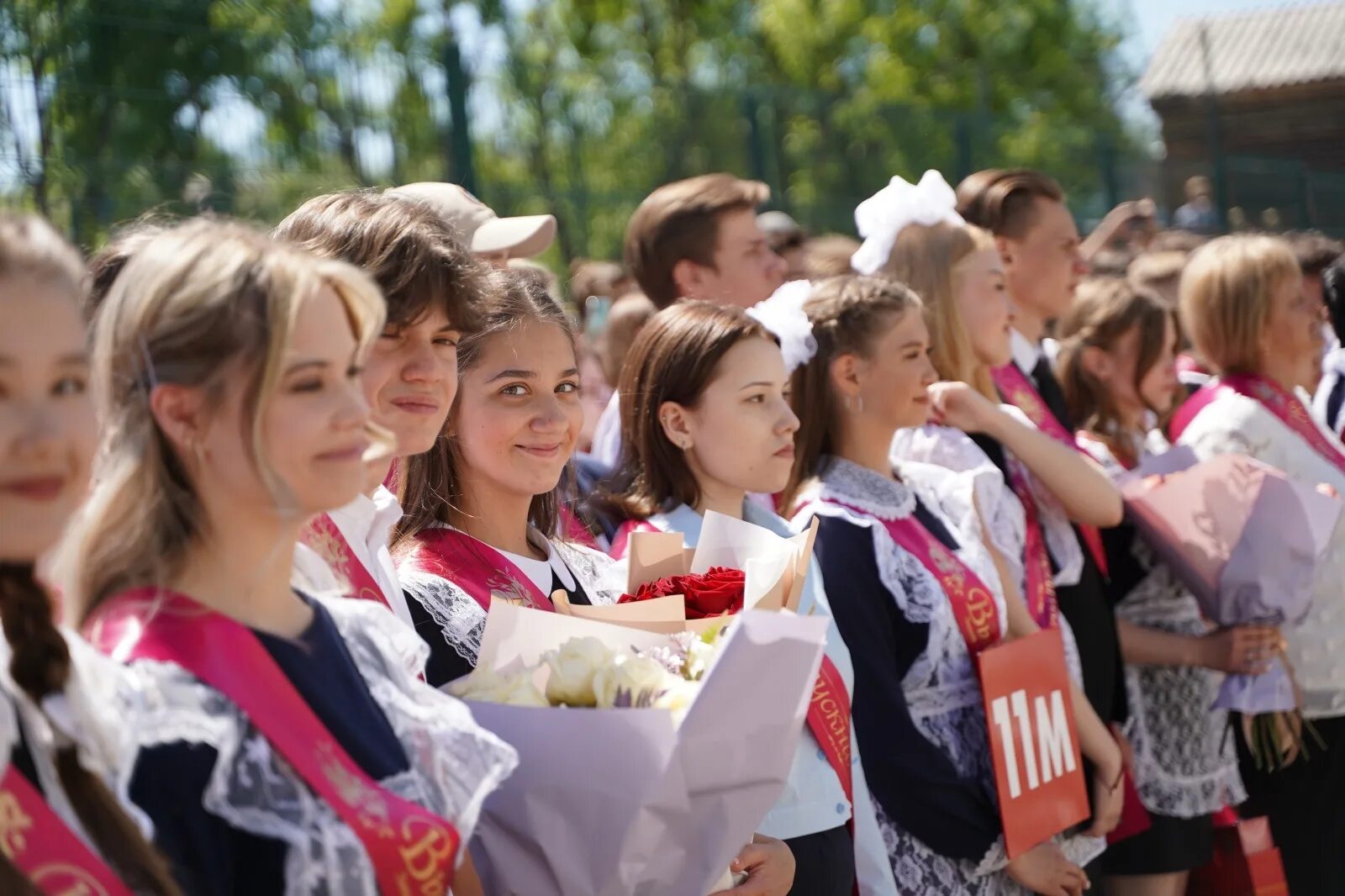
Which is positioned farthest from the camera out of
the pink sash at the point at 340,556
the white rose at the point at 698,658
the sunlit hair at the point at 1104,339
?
the sunlit hair at the point at 1104,339

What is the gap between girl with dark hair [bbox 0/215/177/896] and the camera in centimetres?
149

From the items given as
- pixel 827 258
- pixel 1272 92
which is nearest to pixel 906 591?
pixel 827 258

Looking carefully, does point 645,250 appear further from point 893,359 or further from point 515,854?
point 515,854

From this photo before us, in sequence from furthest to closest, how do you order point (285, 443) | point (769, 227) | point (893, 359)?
point (769, 227), point (893, 359), point (285, 443)

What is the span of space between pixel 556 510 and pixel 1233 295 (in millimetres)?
2951

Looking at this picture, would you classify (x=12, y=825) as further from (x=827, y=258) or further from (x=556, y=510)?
(x=827, y=258)

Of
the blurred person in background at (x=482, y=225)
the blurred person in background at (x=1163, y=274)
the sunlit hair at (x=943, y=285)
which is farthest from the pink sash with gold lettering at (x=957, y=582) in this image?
the blurred person in background at (x=1163, y=274)

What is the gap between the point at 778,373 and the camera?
3.47 m

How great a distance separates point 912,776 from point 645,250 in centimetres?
208

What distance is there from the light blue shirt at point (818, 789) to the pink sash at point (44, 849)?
1.48 metres

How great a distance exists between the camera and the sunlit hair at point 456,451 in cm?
285

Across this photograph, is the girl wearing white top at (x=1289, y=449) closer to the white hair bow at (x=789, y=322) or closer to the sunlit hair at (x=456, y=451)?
the white hair bow at (x=789, y=322)

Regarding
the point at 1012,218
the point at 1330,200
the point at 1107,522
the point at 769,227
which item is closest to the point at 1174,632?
the point at 1107,522

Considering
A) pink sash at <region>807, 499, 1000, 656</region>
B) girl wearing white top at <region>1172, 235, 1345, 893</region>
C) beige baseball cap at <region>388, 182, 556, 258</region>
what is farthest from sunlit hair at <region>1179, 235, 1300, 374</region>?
beige baseball cap at <region>388, 182, 556, 258</region>
